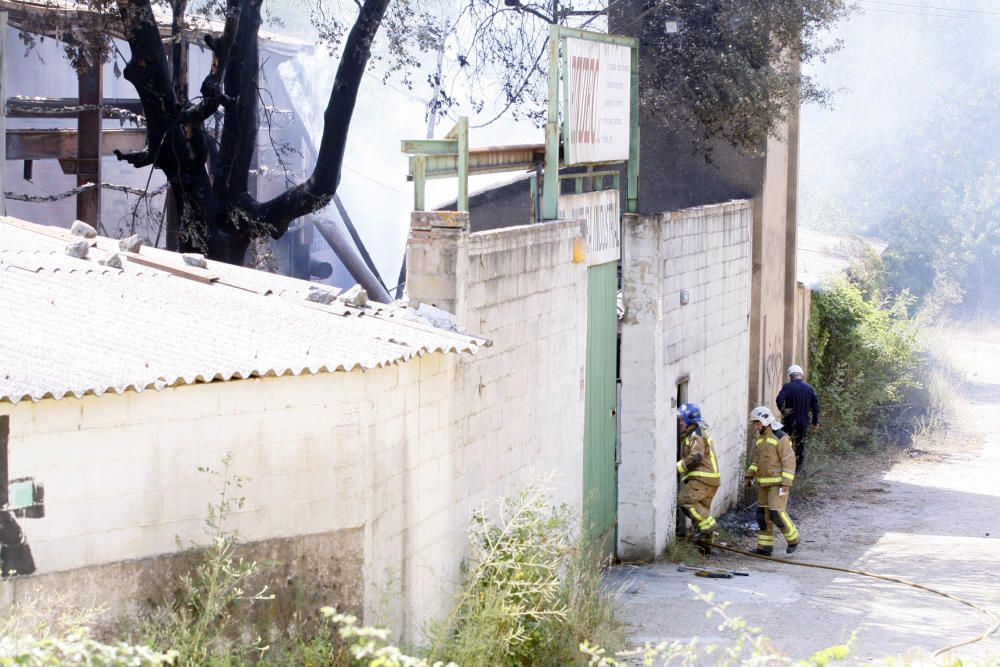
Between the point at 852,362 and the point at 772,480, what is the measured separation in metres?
7.03

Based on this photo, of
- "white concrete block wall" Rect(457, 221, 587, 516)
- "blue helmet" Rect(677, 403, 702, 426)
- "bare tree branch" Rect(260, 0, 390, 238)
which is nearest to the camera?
"white concrete block wall" Rect(457, 221, 587, 516)

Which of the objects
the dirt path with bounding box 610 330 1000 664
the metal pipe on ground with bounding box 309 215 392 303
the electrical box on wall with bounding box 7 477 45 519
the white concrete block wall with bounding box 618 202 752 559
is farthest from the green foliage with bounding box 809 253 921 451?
the electrical box on wall with bounding box 7 477 45 519

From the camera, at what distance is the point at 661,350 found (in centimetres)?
1162

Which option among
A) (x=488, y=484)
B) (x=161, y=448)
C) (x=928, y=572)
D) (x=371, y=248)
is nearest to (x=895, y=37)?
(x=371, y=248)

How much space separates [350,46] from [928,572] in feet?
24.2

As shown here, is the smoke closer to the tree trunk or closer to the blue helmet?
the blue helmet

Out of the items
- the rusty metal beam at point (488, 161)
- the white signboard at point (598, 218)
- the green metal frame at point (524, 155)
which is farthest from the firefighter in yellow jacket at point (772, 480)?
the rusty metal beam at point (488, 161)

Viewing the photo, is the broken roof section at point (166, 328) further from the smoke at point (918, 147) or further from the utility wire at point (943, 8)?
the utility wire at point (943, 8)

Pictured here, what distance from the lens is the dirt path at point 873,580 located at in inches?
362

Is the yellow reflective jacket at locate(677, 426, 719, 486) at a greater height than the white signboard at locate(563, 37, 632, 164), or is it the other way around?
the white signboard at locate(563, 37, 632, 164)

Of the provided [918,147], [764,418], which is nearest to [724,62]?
[764,418]

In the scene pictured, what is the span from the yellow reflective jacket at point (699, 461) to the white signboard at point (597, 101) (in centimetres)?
278

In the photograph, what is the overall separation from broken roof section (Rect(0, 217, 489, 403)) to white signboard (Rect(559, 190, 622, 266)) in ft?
9.33

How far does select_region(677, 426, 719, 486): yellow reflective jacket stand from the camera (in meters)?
11.9
